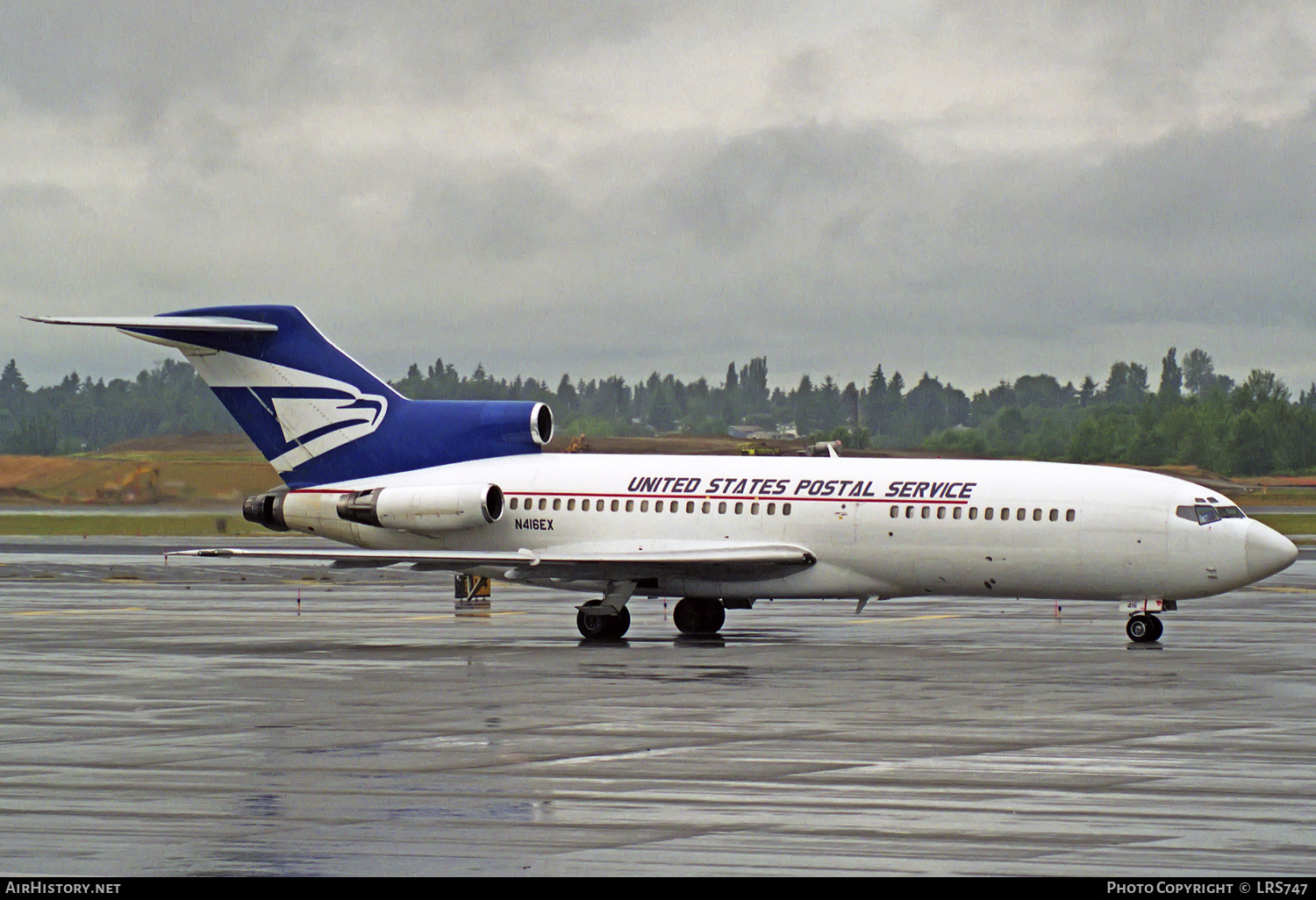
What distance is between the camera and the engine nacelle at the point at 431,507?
118ft

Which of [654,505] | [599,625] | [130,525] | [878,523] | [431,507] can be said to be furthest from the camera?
[130,525]

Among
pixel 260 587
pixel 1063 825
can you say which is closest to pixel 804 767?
pixel 1063 825

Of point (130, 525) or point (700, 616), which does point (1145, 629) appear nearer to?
point (700, 616)

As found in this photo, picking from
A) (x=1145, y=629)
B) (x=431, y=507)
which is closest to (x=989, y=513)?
(x=1145, y=629)

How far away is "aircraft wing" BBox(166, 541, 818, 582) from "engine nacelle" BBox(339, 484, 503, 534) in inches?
65.9

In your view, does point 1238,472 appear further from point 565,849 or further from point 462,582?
point 565,849

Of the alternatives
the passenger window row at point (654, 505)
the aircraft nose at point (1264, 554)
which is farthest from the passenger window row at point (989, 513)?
the aircraft nose at point (1264, 554)

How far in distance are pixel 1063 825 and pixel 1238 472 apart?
87.2m

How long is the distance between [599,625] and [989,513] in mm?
7665

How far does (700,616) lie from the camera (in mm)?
35719

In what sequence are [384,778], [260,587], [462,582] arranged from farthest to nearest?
[260,587], [462,582], [384,778]

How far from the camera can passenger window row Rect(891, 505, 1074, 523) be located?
3241 centimetres
